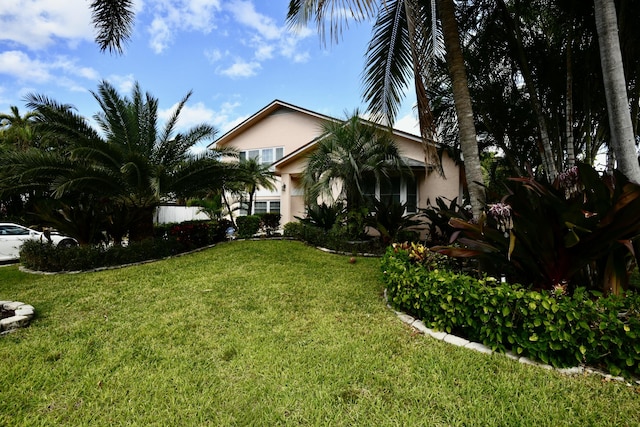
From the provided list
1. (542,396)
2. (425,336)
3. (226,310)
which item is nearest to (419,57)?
(425,336)

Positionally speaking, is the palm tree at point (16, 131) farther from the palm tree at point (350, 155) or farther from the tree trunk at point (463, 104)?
the tree trunk at point (463, 104)

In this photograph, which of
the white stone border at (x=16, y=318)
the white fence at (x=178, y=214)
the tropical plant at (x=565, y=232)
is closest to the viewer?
the tropical plant at (x=565, y=232)

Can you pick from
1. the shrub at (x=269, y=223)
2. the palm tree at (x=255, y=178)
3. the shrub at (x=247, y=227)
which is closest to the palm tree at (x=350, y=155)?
the palm tree at (x=255, y=178)

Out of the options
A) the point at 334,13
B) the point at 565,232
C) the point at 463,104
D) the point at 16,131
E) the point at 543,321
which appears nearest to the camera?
the point at 543,321

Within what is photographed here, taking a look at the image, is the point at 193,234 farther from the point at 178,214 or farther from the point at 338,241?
the point at 178,214

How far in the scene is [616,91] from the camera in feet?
12.1

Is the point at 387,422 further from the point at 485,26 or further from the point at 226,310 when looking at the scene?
the point at 485,26

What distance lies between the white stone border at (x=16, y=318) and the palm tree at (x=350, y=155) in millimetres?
7567

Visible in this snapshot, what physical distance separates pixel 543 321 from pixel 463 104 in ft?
11.5

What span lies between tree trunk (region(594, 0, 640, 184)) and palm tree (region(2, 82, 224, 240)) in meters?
9.18

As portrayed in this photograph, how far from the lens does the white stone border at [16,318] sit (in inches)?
161

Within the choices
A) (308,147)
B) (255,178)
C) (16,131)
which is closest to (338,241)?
(308,147)

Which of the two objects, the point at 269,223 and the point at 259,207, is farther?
the point at 259,207

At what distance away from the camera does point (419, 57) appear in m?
4.82
